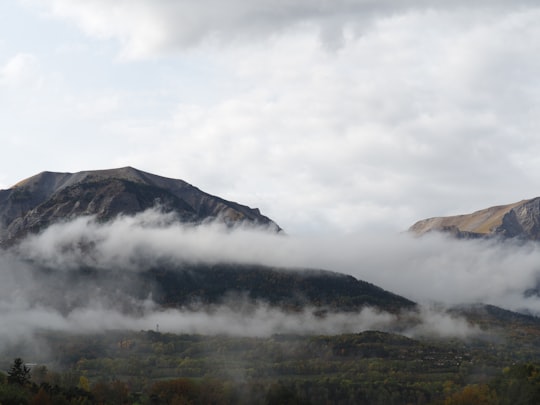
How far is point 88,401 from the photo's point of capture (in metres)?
196

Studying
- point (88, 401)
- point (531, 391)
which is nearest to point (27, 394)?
point (88, 401)

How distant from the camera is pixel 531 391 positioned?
19462 centimetres

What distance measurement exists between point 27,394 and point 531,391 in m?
139

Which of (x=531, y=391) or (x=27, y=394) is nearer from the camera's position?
(x=27, y=394)

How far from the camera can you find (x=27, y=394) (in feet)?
597

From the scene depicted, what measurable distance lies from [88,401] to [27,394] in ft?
64.5

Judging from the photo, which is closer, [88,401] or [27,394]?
[27,394]

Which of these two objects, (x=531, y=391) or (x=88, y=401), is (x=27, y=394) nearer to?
(x=88, y=401)

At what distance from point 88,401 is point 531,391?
414 ft
